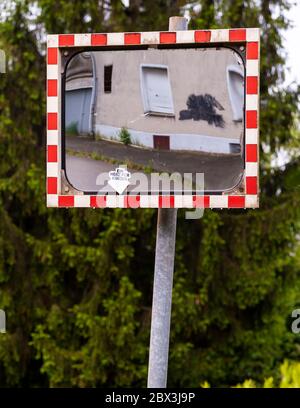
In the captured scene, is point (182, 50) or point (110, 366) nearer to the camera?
point (182, 50)

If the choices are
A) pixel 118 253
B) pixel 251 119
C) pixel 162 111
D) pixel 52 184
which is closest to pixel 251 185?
pixel 251 119

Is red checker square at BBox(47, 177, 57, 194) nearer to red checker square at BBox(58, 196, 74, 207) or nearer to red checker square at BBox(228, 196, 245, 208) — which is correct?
red checker square at BBox(58, 196, 74, 207)

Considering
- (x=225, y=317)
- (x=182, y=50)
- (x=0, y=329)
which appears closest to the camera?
(x=182, y=50)

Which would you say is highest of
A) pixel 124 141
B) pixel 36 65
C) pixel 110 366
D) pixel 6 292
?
pixel 36 65

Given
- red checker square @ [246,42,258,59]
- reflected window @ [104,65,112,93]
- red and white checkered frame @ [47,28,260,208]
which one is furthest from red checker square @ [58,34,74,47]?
red checker square @ [246,42,258,59]

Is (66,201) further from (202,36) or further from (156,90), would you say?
(202,36)

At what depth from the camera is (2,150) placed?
569 centimetres

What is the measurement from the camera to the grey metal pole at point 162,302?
94.8 inches

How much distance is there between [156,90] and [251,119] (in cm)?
28

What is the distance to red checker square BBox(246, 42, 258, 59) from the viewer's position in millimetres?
2182

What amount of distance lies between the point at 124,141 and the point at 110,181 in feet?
0.39

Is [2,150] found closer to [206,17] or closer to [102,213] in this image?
[102,213]

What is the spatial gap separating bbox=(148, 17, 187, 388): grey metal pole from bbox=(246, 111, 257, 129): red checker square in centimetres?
37
